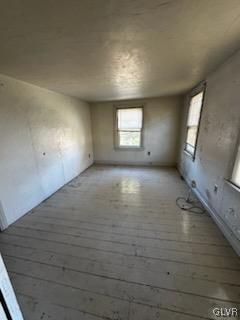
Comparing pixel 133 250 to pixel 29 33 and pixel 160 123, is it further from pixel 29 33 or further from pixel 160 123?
pixel 160 123

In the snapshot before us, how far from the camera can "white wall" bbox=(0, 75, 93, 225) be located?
2139 mm

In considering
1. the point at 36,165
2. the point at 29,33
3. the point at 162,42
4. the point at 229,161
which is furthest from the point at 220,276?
the point at 36,165

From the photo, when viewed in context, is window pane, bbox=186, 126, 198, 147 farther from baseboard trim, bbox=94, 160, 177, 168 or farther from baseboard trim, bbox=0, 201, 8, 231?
baseboard trim, bbox=0, 201, 8, 231

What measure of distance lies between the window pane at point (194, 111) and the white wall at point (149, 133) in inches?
33.0

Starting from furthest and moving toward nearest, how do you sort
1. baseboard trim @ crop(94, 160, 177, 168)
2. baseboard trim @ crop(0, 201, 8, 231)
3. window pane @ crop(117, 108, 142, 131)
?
baseboard trim @ crop(94, 160, 177, 168) → window pane @ crop(117, 108, 142, 131) → baseboard trim @ crop(0, 201, 8, 231)

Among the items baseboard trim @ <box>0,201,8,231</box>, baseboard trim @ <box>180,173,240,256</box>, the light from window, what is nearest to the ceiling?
the light from window

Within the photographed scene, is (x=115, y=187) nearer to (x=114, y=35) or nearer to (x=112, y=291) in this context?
(x=112, y=291)

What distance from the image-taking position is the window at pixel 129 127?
4730 mm

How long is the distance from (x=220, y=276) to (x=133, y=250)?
2.91ft

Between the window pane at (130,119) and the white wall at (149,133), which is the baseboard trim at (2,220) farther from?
the window pane at (130,119)

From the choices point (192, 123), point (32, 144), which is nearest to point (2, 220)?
point (32, 144)

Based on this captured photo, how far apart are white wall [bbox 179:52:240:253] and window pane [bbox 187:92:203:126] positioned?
1.63 feet

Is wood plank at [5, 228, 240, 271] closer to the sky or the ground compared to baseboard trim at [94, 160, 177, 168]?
closer to the ground

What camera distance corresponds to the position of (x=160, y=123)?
15.1ft
